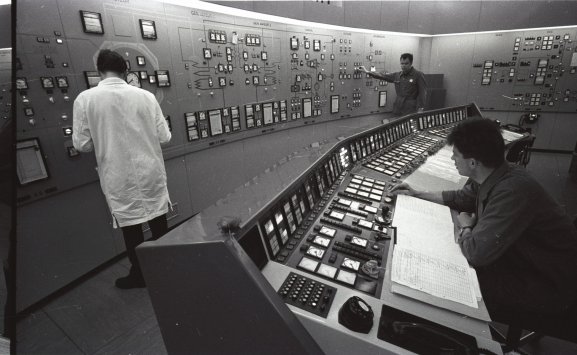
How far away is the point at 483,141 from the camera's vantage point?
Answer: 1.23 meters

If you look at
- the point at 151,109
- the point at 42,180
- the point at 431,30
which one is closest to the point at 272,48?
the point at 151,109

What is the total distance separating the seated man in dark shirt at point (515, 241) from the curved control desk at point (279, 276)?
344 millimetres

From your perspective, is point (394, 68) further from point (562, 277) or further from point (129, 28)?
point (562, 277)

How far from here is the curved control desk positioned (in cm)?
73

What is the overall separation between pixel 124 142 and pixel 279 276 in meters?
1.40

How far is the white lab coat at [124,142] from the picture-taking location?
5.72 feet

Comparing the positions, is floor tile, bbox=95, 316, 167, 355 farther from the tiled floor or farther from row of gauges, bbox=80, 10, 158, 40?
row of gauges, bbox=80, 10, 158, 40

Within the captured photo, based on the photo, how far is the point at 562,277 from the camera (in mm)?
1160

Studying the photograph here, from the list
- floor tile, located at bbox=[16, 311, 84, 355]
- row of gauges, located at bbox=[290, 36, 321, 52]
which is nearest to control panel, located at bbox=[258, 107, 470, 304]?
floor tile, located at bbox=[16, 311, 84, 355]

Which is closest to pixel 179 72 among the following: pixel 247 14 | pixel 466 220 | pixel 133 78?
pixel 133 78

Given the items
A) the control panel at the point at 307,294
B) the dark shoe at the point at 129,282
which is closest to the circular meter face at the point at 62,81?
the dark shoe at the point at 129,282

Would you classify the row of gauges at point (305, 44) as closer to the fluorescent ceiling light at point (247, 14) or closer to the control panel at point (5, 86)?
the fluorescent ceiling light at point (247, 14)

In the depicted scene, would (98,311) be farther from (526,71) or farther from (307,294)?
(526,71)

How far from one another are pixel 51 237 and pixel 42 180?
15.3 inches
